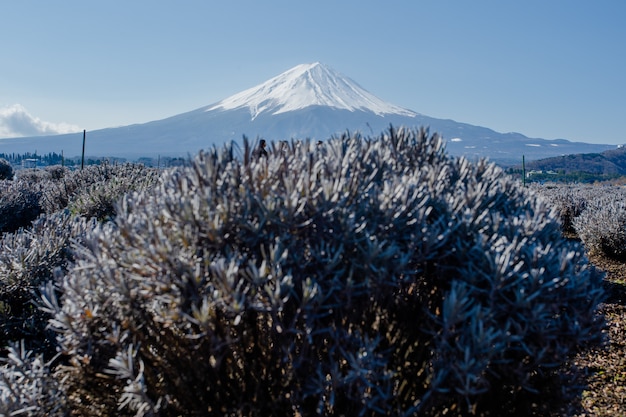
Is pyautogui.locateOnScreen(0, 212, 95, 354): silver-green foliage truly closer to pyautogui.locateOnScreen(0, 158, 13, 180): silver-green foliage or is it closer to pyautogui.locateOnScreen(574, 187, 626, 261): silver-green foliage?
pyautogui.locateOnScreen(574, 187, 626, 261): silver-green foliage

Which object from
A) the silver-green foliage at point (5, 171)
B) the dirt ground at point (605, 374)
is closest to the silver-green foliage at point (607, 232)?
the dirt ground at point (605, 374)

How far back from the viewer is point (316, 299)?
1990mm

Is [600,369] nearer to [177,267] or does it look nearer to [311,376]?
[311,376]

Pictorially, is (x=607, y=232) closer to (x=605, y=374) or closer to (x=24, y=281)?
(x=605, y=374)

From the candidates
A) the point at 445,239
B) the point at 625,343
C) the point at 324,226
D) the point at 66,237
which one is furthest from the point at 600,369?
the point at 66,237

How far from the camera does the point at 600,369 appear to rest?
179 inches

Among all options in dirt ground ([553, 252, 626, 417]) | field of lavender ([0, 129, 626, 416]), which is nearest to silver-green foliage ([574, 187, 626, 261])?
dirt ground ([553, 252, 626, 417])

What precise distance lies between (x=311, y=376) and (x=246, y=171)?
939mm

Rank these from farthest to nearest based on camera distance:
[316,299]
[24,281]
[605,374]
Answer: [605,374], [24,281], [316,299]

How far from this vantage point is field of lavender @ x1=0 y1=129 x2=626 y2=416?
2.04m

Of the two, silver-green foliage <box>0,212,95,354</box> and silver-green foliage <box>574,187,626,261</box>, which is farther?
silver-green foliage <box>574,187,626,261</box>

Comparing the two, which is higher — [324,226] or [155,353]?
[324,226]

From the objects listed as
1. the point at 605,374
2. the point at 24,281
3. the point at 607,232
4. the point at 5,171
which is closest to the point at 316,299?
the point at 24,281

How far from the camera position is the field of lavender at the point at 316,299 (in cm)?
204
